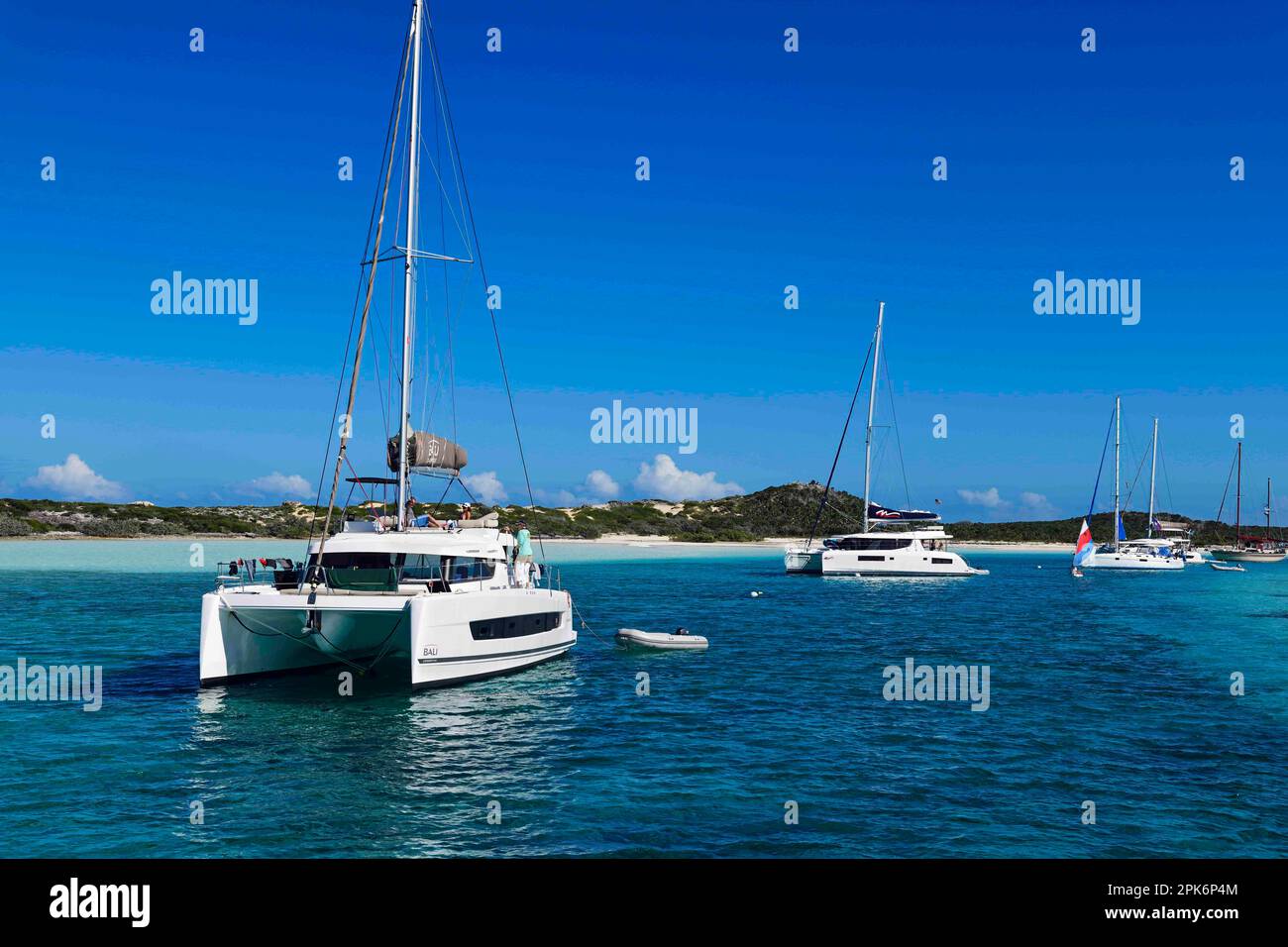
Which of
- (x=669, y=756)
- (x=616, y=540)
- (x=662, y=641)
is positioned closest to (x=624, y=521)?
(x=616, y=540)

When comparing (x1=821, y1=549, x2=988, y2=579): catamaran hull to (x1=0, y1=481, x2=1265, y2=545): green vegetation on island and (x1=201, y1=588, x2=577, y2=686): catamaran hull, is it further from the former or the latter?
(x1=201, y1=588, x2=577, y2=686): catamaran hull

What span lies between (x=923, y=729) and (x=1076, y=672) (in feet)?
32.2

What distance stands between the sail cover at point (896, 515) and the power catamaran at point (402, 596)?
48.5m

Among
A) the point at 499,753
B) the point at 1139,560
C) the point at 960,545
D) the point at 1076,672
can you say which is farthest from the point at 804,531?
the point at 499,753

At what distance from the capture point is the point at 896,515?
6838cm

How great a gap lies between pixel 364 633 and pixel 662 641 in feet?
33.1

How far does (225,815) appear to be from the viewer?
1171 centimetres

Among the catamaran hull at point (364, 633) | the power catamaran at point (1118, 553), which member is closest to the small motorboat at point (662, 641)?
the catamaran hull at point (364, 633)

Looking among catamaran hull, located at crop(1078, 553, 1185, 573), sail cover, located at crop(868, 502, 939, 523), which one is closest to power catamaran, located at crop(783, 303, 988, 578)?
sail cover, located at crop(868, 502, 939, 523)

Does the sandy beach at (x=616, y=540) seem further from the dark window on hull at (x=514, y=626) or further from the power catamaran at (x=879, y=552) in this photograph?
the dark window on hull at (x=514, y=626)

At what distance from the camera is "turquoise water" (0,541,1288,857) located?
11.3 metres

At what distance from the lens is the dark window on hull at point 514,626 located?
68.2ft
